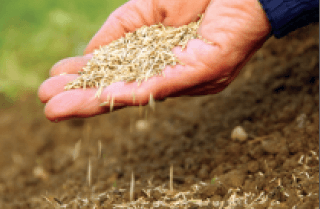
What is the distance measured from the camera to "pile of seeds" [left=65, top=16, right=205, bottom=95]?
157cm

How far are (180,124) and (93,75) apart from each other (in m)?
1.12

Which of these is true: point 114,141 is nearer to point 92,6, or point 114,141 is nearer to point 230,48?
point 230,48

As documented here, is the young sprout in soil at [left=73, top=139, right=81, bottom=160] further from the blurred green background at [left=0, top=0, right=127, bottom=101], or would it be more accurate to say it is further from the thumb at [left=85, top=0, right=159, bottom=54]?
the blurred green background at [left=0, top=0, right=127, bottom=101]

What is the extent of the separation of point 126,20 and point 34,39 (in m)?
1.96

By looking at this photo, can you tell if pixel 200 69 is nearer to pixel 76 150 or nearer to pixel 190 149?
pixel 190 149

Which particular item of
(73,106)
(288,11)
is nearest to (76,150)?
(73,106)

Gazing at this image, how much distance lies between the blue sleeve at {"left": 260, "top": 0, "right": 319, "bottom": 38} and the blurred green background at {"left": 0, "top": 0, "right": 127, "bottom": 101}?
95.1 inches

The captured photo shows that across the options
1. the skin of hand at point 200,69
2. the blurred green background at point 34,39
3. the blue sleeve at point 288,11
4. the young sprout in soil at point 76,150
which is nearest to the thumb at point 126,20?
the skin of hand at point 200,69

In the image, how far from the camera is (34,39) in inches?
137

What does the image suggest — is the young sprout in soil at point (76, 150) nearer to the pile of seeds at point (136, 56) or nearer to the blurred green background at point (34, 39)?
the pile of seeds at point (136, 56)

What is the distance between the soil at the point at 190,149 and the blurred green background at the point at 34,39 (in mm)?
247

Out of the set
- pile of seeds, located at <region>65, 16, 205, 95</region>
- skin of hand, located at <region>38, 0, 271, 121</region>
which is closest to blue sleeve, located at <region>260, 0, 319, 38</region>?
skin of hand, located at <region>38, 0, 271, 121</region>

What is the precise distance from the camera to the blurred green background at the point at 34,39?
3383mm

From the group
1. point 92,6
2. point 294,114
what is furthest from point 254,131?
point 92,6
